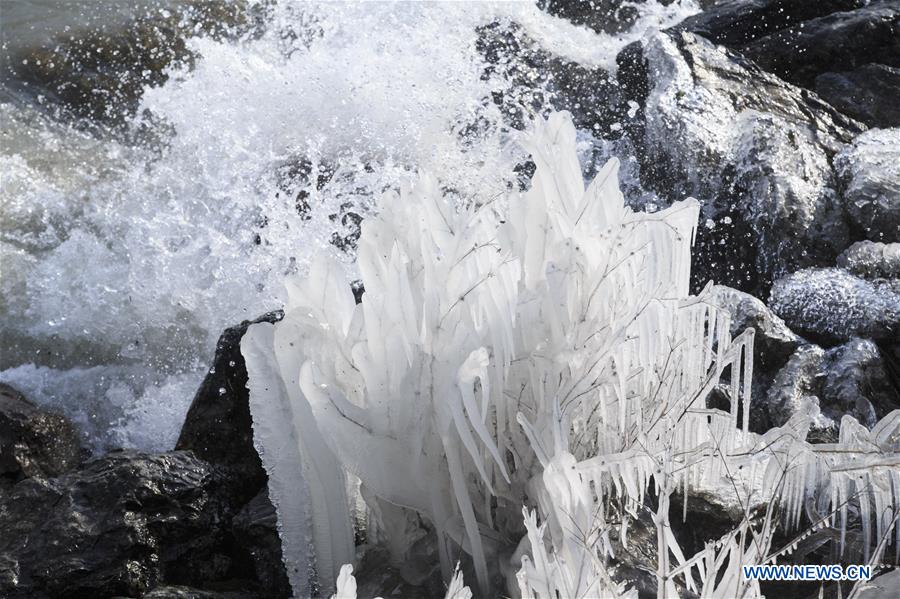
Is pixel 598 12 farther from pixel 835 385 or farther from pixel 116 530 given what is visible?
pixel 116 530

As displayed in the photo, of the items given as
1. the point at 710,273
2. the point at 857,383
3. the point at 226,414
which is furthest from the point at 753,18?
the point at 226,414

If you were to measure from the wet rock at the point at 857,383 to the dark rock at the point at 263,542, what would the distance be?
258 centimetres

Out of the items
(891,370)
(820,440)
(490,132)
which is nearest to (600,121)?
(490,132)

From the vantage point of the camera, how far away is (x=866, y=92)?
23.3 feet

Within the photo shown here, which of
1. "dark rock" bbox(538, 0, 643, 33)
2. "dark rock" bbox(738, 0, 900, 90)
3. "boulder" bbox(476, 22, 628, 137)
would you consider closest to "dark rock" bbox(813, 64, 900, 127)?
"dark rock" bbox(738, 0, 900, 90)

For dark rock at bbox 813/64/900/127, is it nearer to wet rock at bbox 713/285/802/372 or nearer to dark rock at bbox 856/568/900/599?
wet rock at bbox 713/285/802/372

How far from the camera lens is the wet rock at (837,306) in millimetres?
4773

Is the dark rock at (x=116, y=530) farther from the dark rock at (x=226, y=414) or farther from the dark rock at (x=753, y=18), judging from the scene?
the dark rock at (x=753, y=18)

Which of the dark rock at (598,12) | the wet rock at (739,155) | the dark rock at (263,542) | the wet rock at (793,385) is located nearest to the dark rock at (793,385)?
the wet rock at (793,385)

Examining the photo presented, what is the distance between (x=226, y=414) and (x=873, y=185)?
13.1 feet

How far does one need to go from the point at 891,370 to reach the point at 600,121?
2894 mm

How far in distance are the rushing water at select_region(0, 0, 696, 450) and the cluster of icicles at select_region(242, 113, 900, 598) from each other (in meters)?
2.94

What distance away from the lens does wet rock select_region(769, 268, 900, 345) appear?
4.77 metres

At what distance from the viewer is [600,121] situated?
6.79 m
